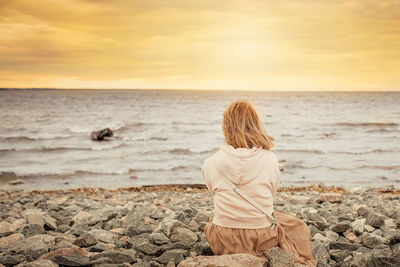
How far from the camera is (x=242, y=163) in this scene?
328cm

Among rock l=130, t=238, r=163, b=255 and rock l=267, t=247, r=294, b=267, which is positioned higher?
rock l=267, t=247, r=294, b=267

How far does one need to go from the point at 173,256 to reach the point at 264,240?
39.7 inches

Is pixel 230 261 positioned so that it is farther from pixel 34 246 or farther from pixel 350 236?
pixel 350 236

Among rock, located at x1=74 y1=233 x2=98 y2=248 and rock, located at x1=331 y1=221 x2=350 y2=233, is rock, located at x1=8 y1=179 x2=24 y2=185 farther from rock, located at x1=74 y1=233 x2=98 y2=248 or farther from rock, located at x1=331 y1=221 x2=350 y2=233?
rock, located at x1=331 y1=221 x2=350 y2=233

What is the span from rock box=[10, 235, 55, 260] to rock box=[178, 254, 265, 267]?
1.64 meters

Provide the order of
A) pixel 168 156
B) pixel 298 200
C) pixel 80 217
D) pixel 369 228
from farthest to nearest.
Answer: pixel 168 156
pixel 298 200
pixel 80 217
pixel 369 228

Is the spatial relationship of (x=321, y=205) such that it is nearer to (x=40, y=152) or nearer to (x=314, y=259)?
(x=314, y=259)

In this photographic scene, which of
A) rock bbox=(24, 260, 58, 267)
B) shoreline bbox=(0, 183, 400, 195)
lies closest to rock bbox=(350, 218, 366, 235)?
rock bbox=(24, 260, 58, 267)

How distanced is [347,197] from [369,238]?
451cm

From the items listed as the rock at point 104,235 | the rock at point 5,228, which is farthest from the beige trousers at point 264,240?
the rock at point 5,228

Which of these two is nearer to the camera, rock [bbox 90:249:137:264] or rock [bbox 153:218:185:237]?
rock [bbox 90:249:137:264]

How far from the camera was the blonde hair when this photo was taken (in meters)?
3.34

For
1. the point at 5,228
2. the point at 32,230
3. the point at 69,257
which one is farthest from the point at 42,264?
the point at 5,228

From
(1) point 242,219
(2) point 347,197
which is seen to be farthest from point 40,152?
(1) point 242,219
